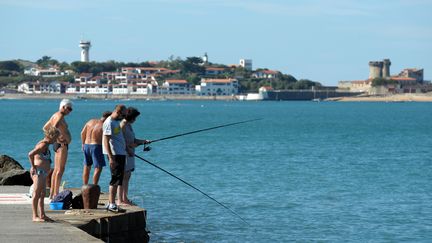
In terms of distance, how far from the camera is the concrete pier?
1120 centimetres

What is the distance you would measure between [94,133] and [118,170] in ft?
3.82

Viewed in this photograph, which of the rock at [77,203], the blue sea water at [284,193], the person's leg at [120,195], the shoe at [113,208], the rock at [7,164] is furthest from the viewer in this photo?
the rock at [7,164]

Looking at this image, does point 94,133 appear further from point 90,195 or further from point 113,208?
point 113,208

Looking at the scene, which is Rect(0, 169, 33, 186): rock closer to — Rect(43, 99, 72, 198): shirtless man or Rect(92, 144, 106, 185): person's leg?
Rect(43, 99, 72, 198): shirtless man

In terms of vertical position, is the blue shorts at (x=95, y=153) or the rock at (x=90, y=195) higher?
the blue shorts at (x=95, y=153)

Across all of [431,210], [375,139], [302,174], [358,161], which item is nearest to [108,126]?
[431,210]

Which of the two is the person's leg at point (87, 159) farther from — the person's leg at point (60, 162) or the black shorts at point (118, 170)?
the black shorts at point (118, 170)

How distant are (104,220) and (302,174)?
1525cm

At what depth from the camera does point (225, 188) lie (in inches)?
896

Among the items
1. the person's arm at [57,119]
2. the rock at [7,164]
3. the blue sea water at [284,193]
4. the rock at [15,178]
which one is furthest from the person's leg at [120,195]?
the rock at [7,164]

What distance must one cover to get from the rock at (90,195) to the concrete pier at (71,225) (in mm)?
120

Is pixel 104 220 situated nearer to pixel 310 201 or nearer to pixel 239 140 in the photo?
pixel 310 201

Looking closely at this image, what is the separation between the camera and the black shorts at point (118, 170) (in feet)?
43.3

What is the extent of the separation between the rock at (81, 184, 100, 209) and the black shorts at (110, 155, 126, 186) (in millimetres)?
287
